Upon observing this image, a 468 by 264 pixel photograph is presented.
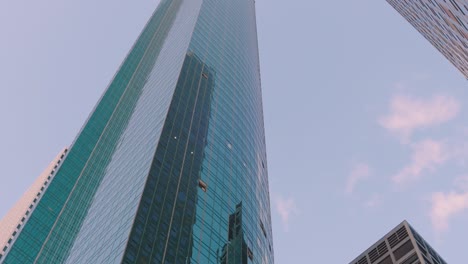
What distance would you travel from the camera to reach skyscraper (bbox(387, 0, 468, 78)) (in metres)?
54.5

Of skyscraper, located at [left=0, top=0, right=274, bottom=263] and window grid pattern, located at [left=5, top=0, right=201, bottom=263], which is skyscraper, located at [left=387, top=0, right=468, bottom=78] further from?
window grid pattern, located at [left=5, top=0, right=201, bottom=263]

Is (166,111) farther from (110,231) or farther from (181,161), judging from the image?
(110,231)

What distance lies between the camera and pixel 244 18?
19850 cm

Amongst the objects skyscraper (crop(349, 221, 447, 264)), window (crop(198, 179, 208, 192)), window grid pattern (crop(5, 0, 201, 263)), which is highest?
window grid pattern (crop(5, 0, 201, 263))

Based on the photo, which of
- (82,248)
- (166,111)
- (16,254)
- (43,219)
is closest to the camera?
(82,248)

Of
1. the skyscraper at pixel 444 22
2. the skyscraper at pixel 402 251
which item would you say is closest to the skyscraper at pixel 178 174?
the skyscraper at pixel 402 251

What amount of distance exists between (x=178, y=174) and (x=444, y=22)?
41.9 m

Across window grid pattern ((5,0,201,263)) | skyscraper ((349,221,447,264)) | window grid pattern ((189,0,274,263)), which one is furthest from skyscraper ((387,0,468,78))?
window grid pattern ((5,0,201,263))

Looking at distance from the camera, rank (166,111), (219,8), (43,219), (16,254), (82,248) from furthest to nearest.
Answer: (219,8), (43,219), (16,254), (166,111), (82,248)

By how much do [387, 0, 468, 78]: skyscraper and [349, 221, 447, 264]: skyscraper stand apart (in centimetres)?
2678

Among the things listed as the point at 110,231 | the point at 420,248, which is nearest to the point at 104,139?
the point at 110,231

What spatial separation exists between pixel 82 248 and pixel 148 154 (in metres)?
17.1

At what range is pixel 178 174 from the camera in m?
80.8

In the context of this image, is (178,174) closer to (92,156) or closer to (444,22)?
(444,22)
